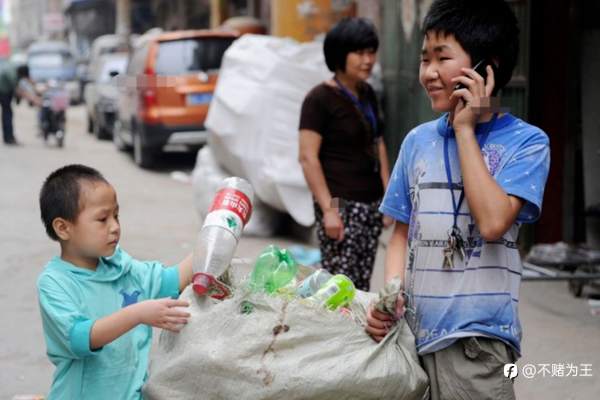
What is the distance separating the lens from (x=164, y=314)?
256 centimetres

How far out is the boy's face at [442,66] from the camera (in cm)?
245

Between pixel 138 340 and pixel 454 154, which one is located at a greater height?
pixel 454 154

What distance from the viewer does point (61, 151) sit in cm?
1784

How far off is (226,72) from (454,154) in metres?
6.89

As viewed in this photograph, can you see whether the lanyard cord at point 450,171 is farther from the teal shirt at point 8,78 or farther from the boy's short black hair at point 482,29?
the teal shirt at point 8,78

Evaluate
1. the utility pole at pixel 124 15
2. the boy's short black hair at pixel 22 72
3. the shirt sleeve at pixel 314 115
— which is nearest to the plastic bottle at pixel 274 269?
the shirt sleeve at pixel 314 115

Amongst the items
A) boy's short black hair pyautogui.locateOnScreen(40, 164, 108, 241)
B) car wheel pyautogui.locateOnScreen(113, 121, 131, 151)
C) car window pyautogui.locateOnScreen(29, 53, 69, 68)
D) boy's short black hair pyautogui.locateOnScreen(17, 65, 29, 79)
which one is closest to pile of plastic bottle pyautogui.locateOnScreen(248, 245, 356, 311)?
boy's short black hair pyautogui.locateOnScreen(40, 164, 108, 241)

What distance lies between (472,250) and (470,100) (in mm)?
353

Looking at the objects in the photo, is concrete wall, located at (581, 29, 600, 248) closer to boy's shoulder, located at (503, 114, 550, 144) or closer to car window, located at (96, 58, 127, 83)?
boy's shoulder, located at (503, 114, 550, 144)

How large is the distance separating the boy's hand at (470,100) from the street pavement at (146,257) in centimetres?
267

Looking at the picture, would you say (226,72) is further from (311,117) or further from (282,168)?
(311,117)

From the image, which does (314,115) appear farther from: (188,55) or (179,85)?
(188,55)

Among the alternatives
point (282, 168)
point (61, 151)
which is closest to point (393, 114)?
point (282, 168)

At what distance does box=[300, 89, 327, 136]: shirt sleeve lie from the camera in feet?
15.8
